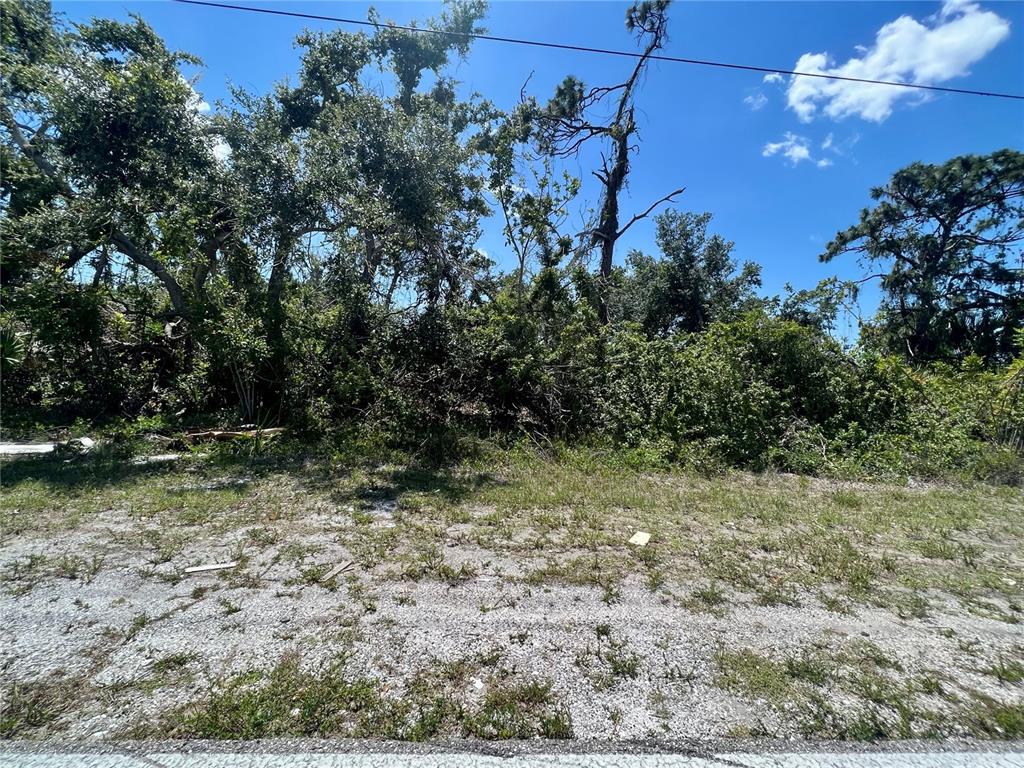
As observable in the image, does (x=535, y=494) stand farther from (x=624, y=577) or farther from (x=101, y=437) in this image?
(x=101, y=437)

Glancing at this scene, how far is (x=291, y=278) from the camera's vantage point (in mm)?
9227

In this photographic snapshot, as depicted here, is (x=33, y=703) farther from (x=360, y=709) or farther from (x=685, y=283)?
(x=685, y=283)

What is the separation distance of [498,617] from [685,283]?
1850 cm

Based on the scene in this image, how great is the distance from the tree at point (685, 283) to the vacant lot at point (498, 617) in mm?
14731

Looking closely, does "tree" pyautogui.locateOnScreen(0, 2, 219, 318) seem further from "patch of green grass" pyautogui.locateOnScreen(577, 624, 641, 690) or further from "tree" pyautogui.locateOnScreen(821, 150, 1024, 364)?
"tree" pyautogui.locateOnScreen(821, 150, 1024, 364)

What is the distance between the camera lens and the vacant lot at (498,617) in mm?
2184

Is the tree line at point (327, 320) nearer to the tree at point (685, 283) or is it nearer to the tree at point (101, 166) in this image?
the tree at point (101, 166)

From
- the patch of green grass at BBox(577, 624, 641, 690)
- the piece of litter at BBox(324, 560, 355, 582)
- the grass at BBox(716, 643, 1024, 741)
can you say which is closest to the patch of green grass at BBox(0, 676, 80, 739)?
the piece of litter at BBox(324, 560, 355, 582)

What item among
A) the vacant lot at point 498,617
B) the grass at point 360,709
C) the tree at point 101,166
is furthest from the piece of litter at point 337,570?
the tree at point 101,166

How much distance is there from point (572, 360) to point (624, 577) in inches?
237

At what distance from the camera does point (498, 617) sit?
2.95 metres

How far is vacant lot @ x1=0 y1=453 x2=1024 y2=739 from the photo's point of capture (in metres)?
2.18

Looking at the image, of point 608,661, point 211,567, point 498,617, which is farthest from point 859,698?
point 211,567

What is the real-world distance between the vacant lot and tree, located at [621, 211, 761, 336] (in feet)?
48.3
